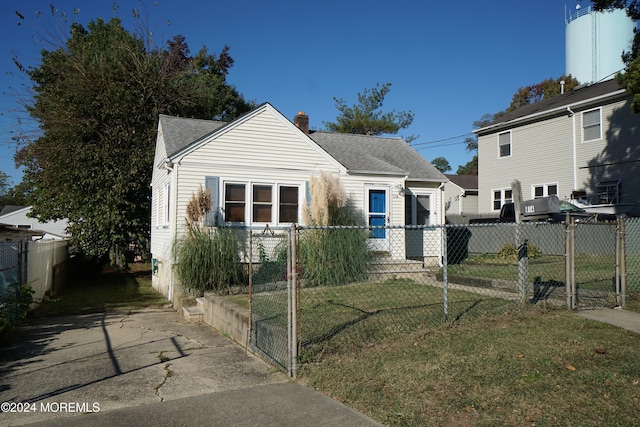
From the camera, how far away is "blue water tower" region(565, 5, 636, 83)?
3397 centimetres

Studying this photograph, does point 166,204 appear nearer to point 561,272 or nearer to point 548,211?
point 548,211

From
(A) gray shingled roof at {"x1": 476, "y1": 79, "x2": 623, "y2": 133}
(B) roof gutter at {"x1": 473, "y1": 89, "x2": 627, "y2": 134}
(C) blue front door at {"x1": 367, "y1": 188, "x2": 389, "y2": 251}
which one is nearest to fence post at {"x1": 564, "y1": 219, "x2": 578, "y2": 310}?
(C) blue front door at {"x1": 367, "y1": 188, "x2": 389, "y2": 251}

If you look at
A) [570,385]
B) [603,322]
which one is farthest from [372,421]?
[603,322]

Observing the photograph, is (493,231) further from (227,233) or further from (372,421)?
(372,421)

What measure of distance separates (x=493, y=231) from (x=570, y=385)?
14857 millimetres

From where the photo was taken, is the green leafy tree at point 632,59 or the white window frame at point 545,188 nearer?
the green leafy tree at point 632,59

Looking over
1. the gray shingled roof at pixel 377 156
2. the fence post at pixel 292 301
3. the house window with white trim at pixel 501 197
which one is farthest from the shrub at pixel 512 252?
the fence post at pixel 292 301

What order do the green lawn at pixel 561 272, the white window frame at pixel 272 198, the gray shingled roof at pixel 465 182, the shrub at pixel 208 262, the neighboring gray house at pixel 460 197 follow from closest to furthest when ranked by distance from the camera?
the green lawn at pixel 561 272, the shrub at pixel 208 262, the white window frame at pixel 272 198, the neighboring gray house at pixel 460 197, the gray shingled roof at pixel 465 182

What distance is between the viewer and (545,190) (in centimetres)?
2336

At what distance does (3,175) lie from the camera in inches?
2982

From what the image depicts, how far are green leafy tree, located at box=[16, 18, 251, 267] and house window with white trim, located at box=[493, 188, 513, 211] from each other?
15842 millimetres

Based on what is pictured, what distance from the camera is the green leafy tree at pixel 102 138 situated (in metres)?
19.6

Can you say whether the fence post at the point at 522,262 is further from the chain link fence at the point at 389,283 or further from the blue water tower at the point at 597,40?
the blue water tower at the point at 597,40

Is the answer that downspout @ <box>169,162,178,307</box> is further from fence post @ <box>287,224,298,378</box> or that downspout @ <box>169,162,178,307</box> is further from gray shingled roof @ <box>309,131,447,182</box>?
→ fence post @ <box>287,224,298,378</box>
